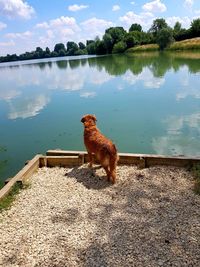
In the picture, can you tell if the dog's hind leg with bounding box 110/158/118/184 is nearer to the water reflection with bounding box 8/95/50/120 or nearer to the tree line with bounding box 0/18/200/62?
the water reflection with bounding box 8/95/50/120

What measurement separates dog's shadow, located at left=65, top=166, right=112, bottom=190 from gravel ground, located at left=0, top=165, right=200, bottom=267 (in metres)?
0.02

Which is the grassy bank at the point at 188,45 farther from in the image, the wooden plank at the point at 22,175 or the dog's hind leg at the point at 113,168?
the dog's hind leg at the point at 113,168

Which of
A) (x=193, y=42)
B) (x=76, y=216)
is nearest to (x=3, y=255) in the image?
(x=76, y=216)

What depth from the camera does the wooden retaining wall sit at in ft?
22.8

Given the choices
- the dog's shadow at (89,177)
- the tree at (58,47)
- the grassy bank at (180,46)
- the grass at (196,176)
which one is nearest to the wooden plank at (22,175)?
the dog's shadow at (89,177)

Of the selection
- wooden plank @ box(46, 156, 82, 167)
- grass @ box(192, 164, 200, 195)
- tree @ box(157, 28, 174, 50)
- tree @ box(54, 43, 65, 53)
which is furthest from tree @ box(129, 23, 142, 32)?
grass @ box(192, 164, 200, 195)

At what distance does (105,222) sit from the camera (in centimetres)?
512

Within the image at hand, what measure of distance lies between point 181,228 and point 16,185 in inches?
145

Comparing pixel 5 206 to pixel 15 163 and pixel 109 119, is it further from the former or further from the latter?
pixel 109 119

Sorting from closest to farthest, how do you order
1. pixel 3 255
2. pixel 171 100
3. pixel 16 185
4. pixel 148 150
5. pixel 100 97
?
pixel 3 255 → pixel 16 185 → pixel 148 150 → pixel 171 100 → pixel 100 97

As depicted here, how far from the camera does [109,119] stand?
46.1 ft

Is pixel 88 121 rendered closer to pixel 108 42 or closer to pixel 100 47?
pixel 108 42

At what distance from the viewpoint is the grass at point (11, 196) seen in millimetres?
5982

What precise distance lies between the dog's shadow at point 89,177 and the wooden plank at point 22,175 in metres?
0.90
